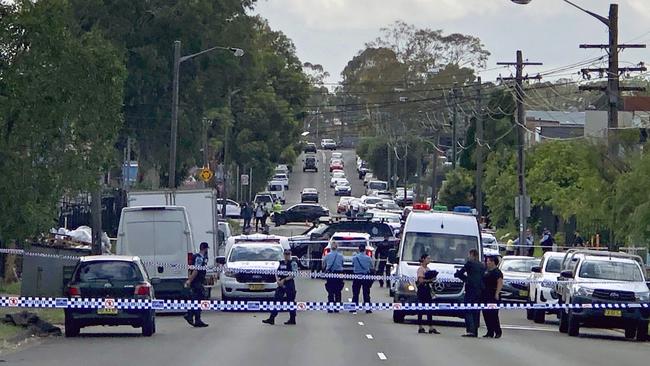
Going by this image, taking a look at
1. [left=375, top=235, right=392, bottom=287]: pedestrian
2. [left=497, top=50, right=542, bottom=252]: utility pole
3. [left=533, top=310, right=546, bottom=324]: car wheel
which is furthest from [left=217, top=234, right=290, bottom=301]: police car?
[left=497, top=50, right=542, bottom=252]: utility pole

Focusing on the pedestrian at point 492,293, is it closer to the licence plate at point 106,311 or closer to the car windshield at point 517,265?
the licence plate at point 106,311

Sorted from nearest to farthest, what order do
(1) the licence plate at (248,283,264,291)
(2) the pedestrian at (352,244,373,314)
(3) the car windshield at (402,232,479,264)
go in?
1. (3) the car windshield at (402,232,479,264)
2. (2) the pedestrian at (352,244,373,314)
3. (1) the licence plate at (248,283,264,291)

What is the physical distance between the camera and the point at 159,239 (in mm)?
33312

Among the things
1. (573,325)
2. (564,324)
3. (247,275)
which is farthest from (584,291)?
(247,275)

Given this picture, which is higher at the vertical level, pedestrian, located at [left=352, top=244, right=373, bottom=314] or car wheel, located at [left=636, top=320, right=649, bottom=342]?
pedestrian, located at [left=352, top=244, right=373, bottom=314]

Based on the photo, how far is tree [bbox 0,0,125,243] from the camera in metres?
30.3

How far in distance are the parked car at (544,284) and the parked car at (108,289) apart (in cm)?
1205

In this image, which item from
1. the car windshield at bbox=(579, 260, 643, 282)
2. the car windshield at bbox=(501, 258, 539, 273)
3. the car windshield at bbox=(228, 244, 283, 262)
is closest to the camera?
the car windshield at bbox=(579, 260, 643, 282)

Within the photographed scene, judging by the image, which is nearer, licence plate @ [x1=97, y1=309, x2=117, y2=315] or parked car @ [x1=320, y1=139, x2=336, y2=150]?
licence plate @ [x1=97, y1=309, x2=117, y2=315]

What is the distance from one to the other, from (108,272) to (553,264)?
1498cm

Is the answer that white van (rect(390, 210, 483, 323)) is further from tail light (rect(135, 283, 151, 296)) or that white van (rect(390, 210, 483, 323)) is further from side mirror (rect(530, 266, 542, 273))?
tail light (rect(135, 283, 151, 296))

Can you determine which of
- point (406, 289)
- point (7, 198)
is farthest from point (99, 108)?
point (406, 289)

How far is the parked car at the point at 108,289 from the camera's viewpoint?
24781mm

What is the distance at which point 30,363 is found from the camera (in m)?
20.2
